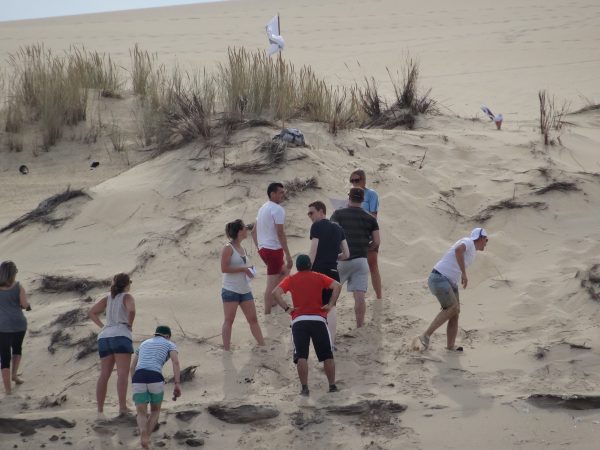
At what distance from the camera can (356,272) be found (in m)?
8.55

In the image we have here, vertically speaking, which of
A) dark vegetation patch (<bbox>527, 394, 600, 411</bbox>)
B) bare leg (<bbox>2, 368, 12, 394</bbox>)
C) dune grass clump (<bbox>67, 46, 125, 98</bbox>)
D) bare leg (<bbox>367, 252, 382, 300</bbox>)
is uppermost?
Result: dune grass clump (<bbox>67, 46, 125, 98</bbox>)

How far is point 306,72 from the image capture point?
43.3ft

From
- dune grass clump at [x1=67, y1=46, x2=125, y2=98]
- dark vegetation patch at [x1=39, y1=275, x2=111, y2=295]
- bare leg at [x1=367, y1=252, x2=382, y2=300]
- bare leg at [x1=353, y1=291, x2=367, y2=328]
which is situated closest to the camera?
bare leg at [x1=353, y1=291, x2=367, y2=328]

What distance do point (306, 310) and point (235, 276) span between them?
3.22 feet

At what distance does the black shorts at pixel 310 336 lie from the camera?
24.2ft

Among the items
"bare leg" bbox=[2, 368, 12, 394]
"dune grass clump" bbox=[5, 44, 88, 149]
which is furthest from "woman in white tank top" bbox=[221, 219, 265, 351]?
"dune grass clump" bbox=[5, 44, 88, 149]

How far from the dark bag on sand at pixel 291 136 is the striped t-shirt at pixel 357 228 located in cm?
275

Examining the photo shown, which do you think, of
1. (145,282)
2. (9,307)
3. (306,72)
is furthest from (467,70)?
(9,307)

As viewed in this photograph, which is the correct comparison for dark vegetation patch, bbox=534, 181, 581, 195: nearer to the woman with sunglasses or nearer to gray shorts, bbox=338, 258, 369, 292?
the woman with sunglasses

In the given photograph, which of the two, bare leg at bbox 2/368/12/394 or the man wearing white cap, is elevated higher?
the man wearing white cap

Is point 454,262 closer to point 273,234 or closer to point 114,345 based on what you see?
point 273,234

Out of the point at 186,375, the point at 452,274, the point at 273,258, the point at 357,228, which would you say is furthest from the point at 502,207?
the point at 186,375

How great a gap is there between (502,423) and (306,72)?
7.30 m

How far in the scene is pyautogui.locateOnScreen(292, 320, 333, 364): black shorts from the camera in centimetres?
737
